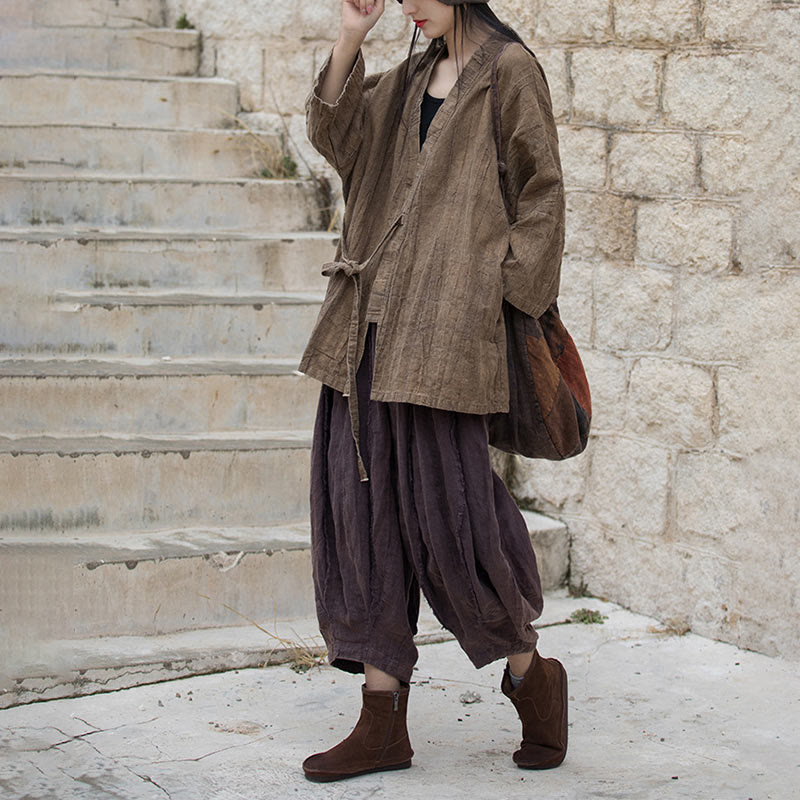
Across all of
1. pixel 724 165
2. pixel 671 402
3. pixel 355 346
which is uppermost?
pixel 724 165

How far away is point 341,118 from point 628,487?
5.98 feet

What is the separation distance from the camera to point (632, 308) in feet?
13.3

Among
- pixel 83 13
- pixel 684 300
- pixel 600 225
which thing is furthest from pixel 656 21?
pixel 83 13

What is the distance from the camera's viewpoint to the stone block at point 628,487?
4.03m

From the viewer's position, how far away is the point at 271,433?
444cm

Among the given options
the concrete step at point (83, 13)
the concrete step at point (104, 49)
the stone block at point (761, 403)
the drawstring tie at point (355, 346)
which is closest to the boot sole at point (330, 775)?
the drawstring tie at point (355, 346)

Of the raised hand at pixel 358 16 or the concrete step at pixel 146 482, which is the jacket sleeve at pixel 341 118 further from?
the concrete step at pixel 146 482

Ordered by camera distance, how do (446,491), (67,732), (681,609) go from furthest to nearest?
(681,609)
(67,732)
(446,491)

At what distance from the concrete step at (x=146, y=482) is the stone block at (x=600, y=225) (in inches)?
46.0

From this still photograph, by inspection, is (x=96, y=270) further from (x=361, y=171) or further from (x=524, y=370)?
(x=524, y=370)

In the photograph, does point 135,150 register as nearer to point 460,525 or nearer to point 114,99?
point 114,99

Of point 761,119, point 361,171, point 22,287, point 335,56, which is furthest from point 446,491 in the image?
point 22,287

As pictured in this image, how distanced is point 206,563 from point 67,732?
2.58 ft

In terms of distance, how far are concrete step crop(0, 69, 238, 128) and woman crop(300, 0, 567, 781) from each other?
3.19 m
